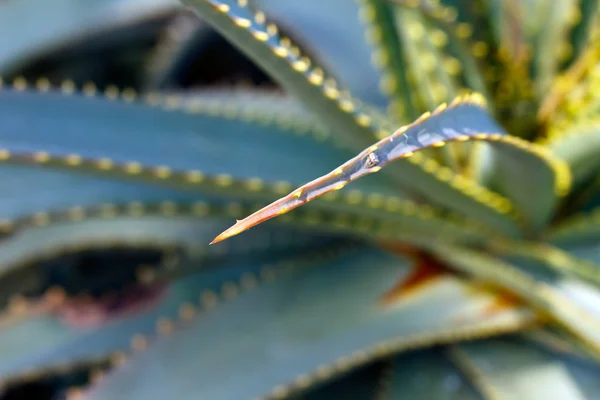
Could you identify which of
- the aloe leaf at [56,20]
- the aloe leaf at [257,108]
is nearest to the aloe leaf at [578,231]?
the aloe leaf at [257,108]

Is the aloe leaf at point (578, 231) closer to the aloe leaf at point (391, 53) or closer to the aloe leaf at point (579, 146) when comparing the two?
the aloe leaf at point (579, 146)

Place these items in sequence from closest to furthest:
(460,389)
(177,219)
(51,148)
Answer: (51,148) → (460,389) → (177,219)

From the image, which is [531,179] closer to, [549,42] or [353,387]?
[549,42]

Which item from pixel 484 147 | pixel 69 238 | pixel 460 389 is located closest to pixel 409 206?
pixel 484 147

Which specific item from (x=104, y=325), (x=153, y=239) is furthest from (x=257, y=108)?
(x=104, y=325)

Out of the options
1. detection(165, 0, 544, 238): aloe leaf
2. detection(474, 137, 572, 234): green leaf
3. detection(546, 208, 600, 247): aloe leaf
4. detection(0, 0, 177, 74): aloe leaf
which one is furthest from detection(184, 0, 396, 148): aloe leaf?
detection(0, 0, 177, 74): aloe leaf

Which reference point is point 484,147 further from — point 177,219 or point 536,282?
point 177,219
